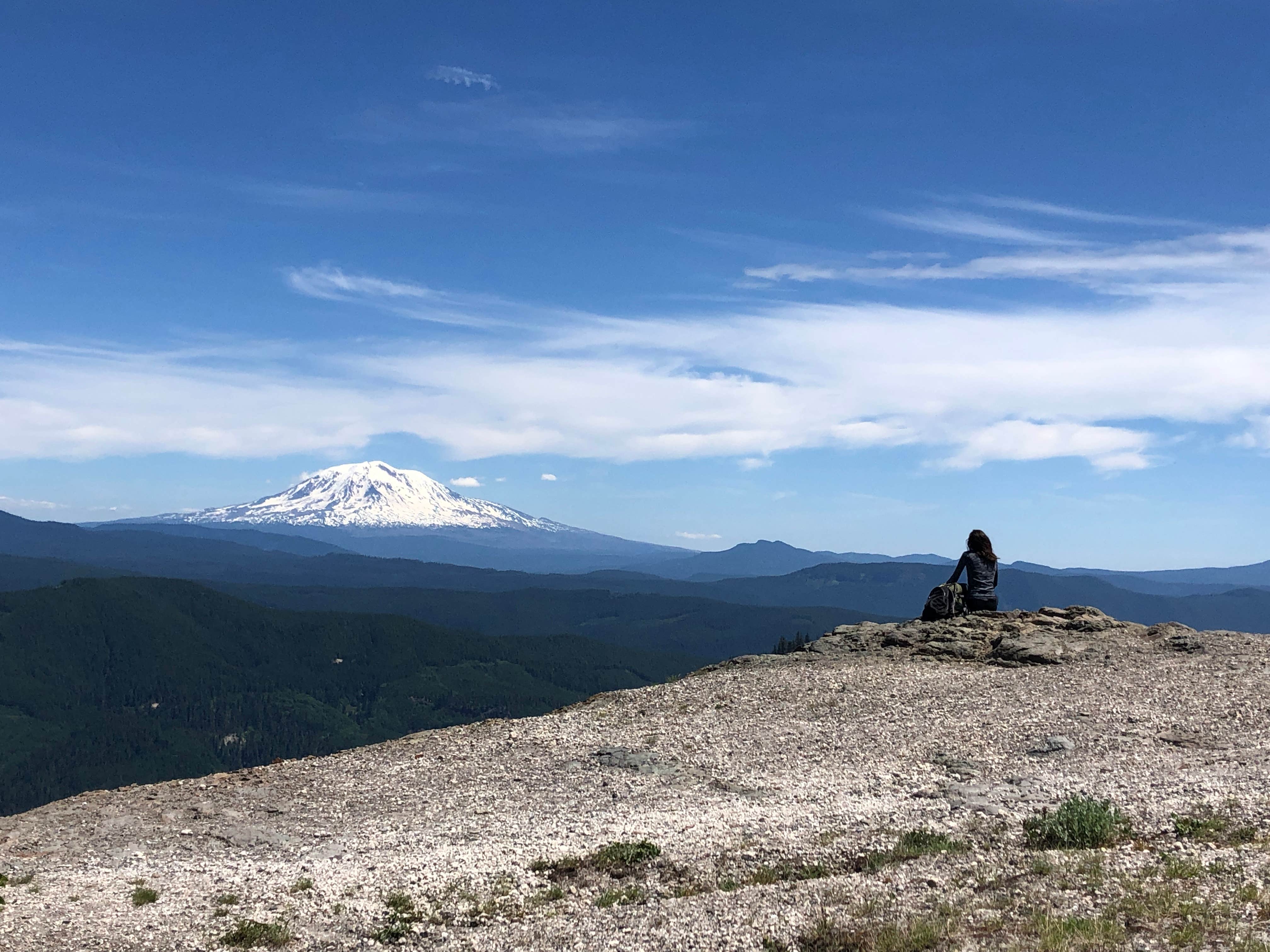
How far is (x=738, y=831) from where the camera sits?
17.1m

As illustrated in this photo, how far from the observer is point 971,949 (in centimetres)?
1030

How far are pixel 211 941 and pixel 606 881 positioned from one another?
6448mm

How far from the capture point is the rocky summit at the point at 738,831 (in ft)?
39.7

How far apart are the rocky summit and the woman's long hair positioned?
Result: 24.5 feet

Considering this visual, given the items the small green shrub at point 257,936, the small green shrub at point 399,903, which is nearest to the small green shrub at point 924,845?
the small green shrub at point 399,903

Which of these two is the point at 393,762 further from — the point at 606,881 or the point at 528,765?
the point at 606,881

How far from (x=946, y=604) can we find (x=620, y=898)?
29439mm

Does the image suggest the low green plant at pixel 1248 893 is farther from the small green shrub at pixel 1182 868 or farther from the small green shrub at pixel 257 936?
the small green shrub at pixel 257 936

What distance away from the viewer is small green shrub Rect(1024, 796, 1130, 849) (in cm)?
1452

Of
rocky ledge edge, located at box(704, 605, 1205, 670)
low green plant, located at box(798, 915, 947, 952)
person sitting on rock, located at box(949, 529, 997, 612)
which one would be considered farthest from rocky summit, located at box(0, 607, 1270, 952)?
person sitting on rock, located at box(949, 529, 997, 612)

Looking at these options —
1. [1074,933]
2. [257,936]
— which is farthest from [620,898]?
[1074,933]

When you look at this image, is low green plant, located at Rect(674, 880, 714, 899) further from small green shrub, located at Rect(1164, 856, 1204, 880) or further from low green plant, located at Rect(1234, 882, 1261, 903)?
low green plant, located at Rect(1234, 882, 1261, 903)

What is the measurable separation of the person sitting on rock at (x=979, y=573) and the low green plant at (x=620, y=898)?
26.0 m

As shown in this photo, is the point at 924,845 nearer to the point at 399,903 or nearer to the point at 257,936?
the point at 399,903
